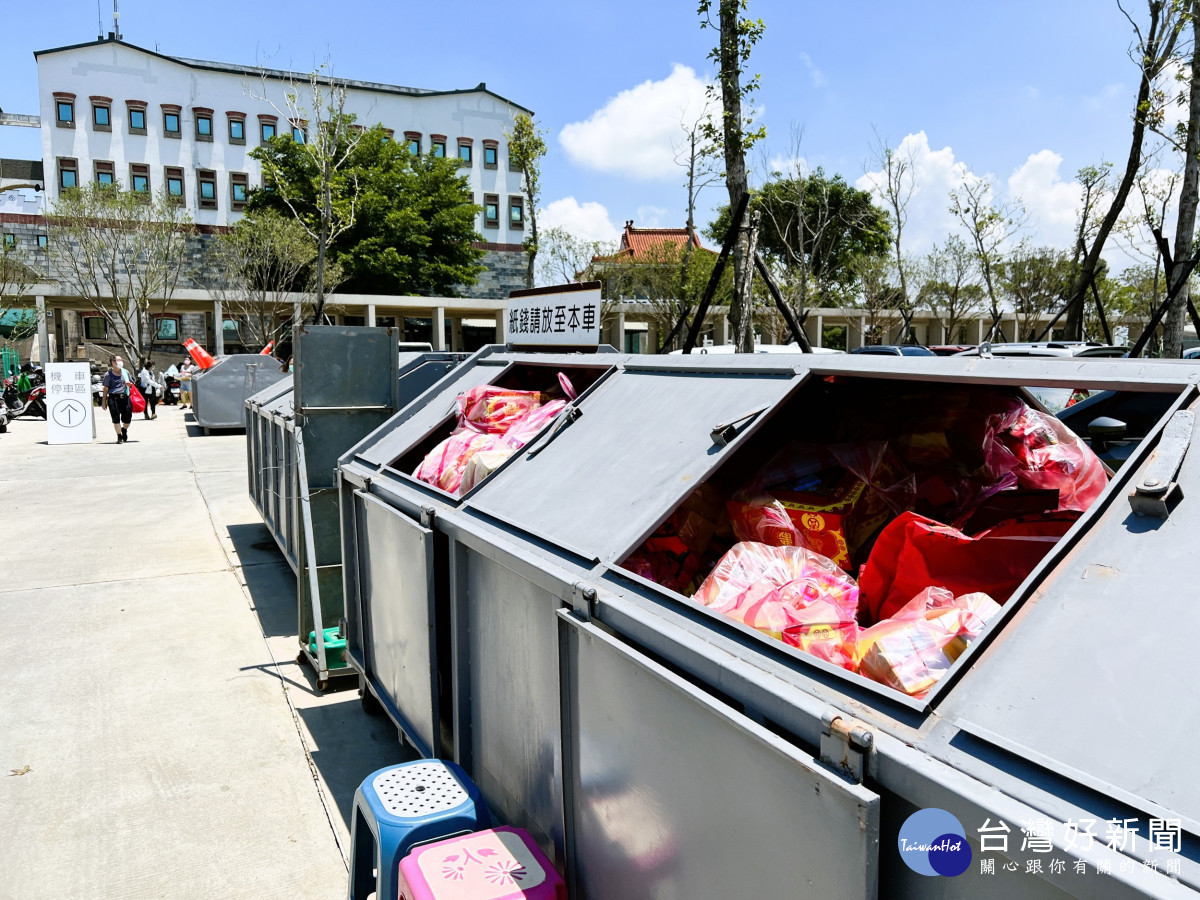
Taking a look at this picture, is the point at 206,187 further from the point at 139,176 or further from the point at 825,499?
the point at 825,499

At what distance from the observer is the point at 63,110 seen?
35812 millimetres

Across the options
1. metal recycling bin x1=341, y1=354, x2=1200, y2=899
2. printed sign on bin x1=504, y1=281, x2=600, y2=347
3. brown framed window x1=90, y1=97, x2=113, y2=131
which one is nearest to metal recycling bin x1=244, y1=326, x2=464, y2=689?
printed sign on bin x1=504, y1=281, x2=600, y2=347

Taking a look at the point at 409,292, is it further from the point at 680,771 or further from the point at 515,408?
the point at 680,771

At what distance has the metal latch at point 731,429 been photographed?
86.8 inches

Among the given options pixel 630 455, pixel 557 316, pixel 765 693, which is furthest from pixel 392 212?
pixel 765 693

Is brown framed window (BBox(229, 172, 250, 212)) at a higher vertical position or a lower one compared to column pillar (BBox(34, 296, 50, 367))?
higher

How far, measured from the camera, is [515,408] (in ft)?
12.0

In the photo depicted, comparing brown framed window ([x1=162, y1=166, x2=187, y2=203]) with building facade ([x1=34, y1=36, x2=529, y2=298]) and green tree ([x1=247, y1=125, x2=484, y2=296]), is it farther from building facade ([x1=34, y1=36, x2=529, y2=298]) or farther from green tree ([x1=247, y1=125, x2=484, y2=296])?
green tree ([x1=247, y1=125, x2=484, y2=296])

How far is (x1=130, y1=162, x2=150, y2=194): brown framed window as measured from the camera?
37.1 m

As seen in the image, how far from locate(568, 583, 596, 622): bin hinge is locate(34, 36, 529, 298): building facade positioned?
3678cm

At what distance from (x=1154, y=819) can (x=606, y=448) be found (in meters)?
1.80

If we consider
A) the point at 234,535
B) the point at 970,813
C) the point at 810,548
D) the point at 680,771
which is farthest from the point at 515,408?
the point at 234,535

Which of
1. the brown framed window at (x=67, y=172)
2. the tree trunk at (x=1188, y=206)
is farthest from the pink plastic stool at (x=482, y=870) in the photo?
the brown framed window at (x=67, y=172)

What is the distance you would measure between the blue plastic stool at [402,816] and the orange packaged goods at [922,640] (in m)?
1.31
